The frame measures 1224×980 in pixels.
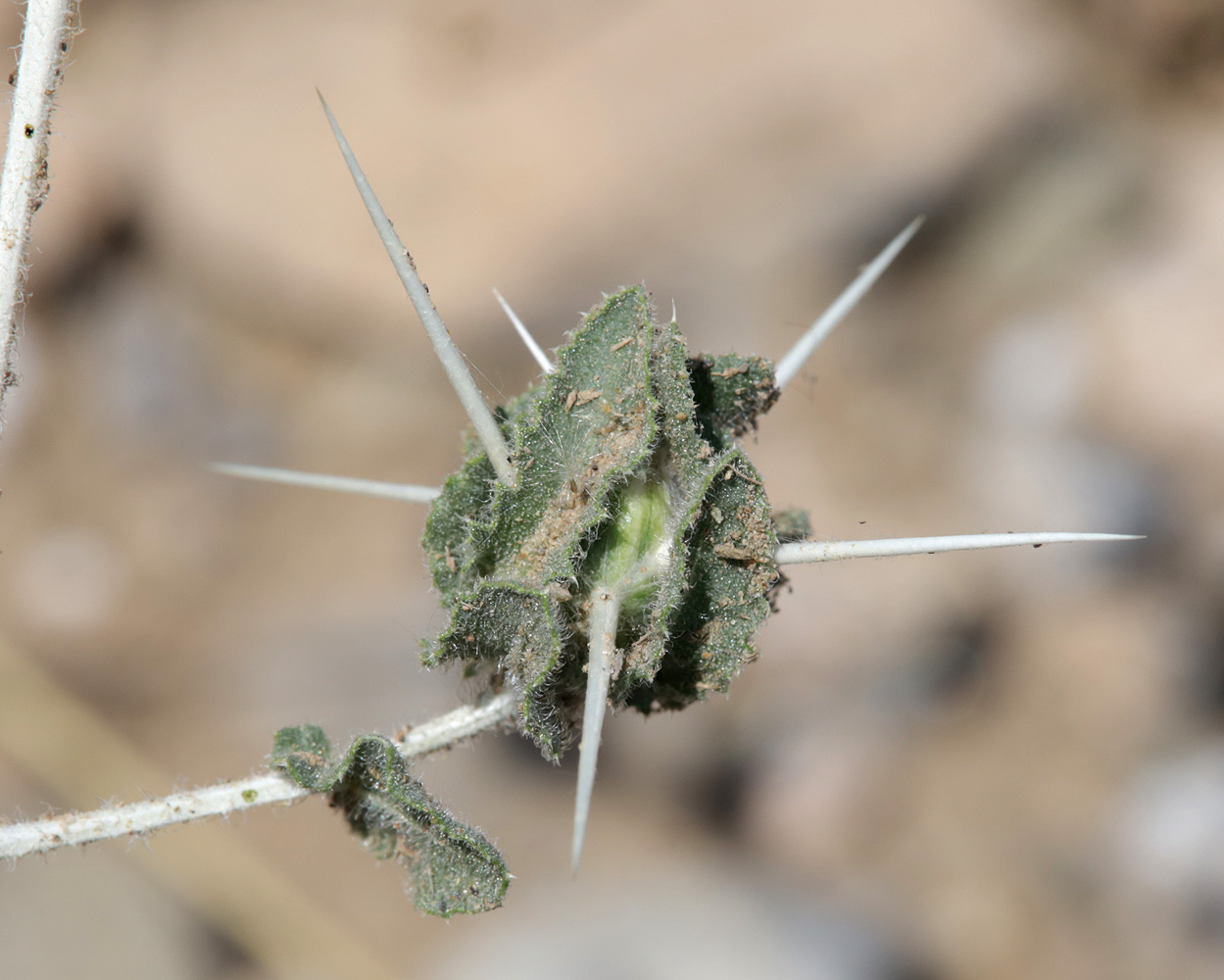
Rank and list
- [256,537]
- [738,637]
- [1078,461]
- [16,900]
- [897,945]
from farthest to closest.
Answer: [256,537] < [1078,461] < [897,945] < [16,900] < [738,637]

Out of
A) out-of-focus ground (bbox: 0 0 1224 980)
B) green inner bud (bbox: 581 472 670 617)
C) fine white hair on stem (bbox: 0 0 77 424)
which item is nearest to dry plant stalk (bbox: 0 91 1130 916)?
green inner bud (bbox: 581 472 670 617)

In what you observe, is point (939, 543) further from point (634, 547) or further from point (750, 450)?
point (750, 450)

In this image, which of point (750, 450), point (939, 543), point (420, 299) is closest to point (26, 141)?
point (420, 299)

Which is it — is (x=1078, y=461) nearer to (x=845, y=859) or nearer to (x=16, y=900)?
(x=845, y=859)

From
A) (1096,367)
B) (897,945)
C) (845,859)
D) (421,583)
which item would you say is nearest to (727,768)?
(845,859)

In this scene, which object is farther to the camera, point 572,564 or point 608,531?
point 608,531

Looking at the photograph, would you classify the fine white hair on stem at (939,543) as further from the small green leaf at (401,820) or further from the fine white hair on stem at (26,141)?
the fine white hair on stem at (26,141)
